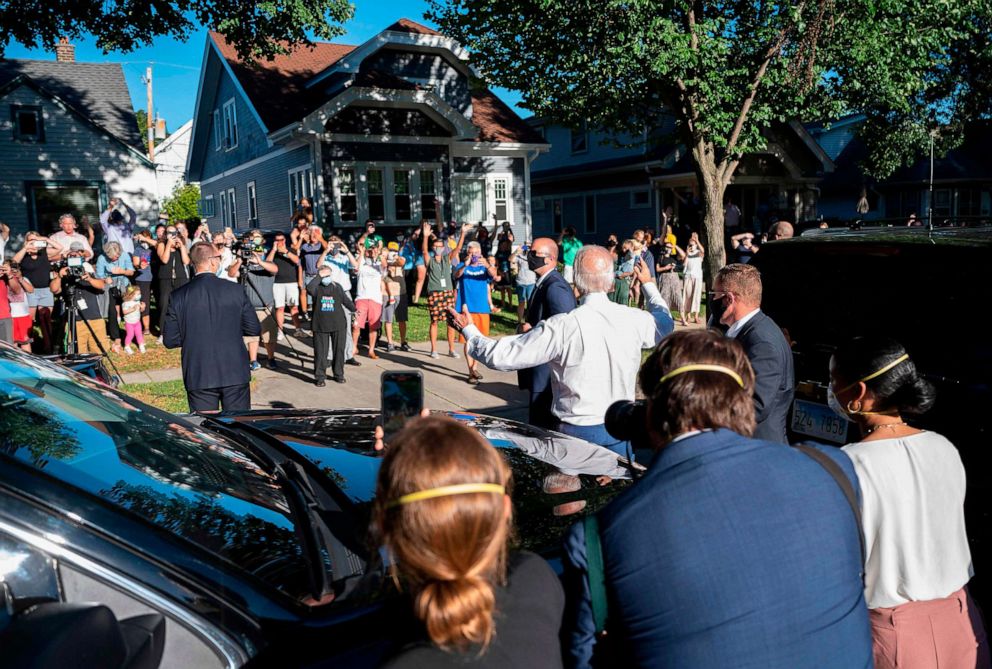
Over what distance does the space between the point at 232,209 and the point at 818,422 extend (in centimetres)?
2607

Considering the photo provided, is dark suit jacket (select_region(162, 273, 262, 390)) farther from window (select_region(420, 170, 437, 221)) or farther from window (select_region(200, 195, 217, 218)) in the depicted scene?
window (select_region(200, 195, 217, 218))

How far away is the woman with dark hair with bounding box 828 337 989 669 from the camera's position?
7.46 feet

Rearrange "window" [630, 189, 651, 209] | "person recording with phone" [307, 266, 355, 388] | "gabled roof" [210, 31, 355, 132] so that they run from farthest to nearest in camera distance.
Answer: "window" [630, 189, 651, 209] → "gabled roof" [210, 31, 355, 132] → "person recording with phone" [307, 266, 355, 388]

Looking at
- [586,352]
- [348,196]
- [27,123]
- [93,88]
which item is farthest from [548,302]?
[93,88]

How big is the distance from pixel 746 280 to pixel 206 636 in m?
3.42

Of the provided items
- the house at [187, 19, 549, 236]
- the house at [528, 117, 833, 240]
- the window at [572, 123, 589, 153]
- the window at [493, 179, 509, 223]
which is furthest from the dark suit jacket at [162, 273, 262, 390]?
the window at [572, 123, 589, 153]

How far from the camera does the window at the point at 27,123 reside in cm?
2172

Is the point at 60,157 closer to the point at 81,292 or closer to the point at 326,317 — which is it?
the point at 81,292

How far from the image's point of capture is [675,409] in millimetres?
1884

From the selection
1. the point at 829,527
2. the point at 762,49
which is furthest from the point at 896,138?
the point at 829,527

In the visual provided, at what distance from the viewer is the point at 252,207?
84.5ft

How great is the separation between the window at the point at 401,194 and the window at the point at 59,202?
879cm

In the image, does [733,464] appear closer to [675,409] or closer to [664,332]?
[675,409]

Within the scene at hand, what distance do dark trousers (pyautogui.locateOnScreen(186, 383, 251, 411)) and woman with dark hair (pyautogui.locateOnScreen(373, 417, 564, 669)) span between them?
4.76m
